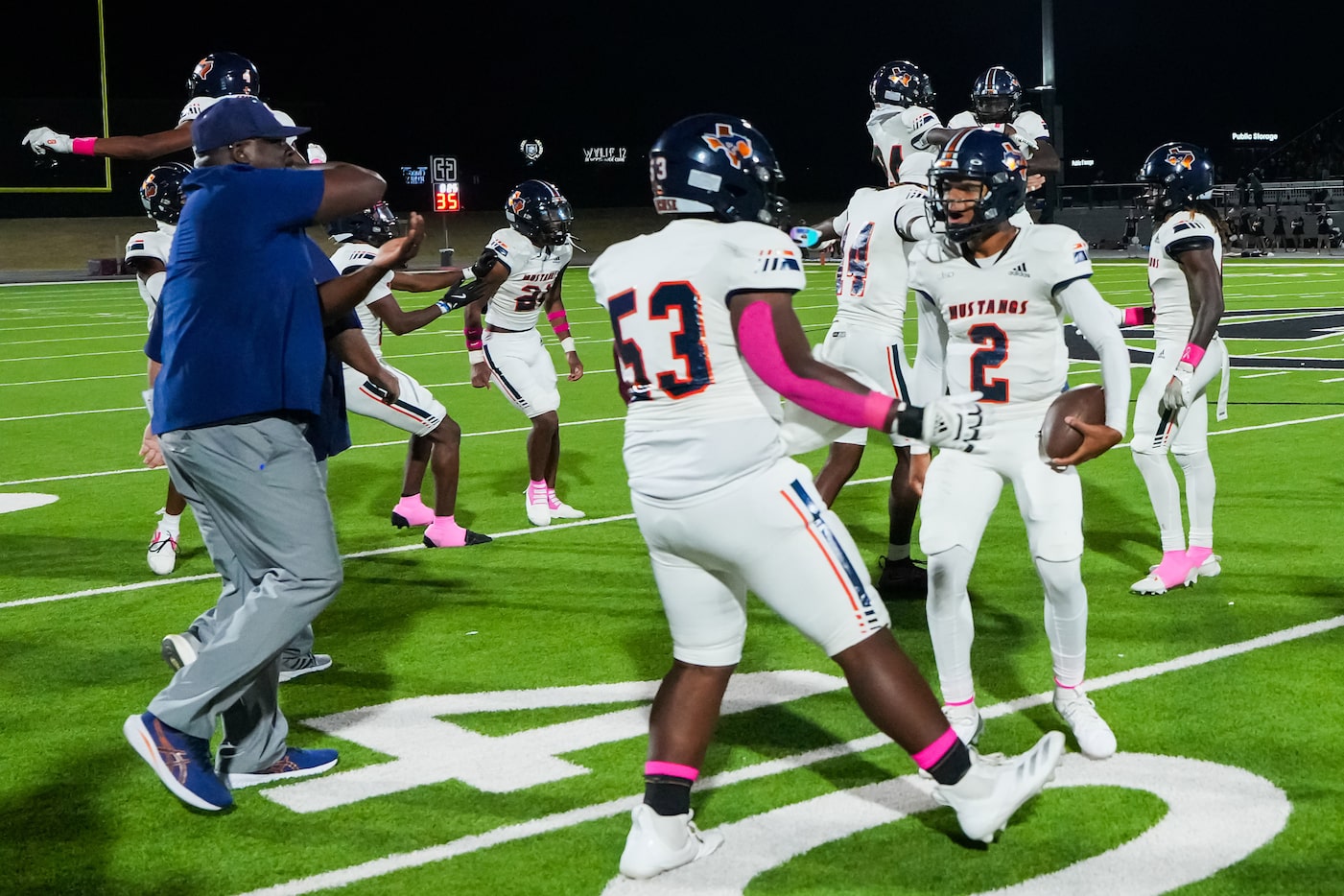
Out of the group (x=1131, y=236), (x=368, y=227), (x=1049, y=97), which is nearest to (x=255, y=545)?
(x=368, y=227)

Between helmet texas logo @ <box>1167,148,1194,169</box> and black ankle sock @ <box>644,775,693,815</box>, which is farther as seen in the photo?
helmet texas logo @ <box>1167,148,1194,169</box>

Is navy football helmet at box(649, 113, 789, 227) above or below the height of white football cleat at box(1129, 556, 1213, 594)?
above

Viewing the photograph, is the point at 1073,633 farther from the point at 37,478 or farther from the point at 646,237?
the point at 37,478

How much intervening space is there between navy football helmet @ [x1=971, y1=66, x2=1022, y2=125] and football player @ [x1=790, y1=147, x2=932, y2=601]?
184 centimetres

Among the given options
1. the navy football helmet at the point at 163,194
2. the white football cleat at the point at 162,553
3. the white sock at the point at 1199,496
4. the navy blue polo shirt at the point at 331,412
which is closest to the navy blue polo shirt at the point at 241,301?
the navy blue polo shirt at the point at 331,412

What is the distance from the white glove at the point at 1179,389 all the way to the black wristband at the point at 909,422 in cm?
341

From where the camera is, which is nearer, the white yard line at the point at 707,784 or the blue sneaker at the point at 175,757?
the white yard line at the point at 707,784

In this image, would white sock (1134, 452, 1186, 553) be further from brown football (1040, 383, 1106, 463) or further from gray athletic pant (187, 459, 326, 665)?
gray athletic pant (187, 459, 326, 665)

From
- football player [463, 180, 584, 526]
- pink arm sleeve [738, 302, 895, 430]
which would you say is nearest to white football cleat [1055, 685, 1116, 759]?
pink arm sleeve [738, 302, 895, 430]

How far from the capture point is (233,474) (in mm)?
4168

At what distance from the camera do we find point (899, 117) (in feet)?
24.4

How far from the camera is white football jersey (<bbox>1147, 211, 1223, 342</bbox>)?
6684mm

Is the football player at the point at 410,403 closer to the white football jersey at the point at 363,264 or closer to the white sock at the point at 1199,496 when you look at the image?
the white football jersey at the point at 363,264

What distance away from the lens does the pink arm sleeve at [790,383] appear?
11.5ft
